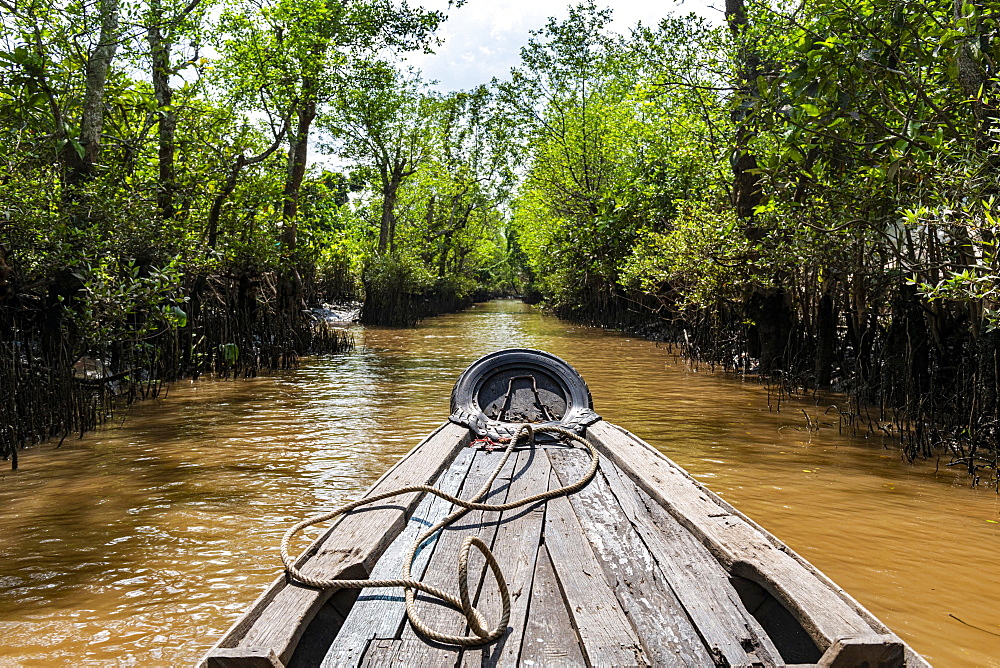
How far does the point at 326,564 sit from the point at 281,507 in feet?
9.67

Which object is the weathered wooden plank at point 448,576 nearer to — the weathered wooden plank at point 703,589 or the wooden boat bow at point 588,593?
the wooden boat bow at point 588,593

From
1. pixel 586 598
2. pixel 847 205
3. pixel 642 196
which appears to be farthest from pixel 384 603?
pixel 642 196

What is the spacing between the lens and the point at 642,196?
19125mm

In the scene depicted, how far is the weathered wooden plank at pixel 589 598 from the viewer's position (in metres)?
2.41

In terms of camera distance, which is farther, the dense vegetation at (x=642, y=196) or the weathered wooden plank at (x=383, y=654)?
the dense vegetation at (x=642, y=196)

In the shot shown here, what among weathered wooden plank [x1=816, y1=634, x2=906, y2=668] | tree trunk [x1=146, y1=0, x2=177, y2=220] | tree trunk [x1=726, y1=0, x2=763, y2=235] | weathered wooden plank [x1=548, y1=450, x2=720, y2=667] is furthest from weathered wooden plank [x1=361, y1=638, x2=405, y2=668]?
tree trunk [x1=146, y1=0, x2=177, y2=220]

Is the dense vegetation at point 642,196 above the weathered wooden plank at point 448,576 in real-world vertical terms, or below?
above

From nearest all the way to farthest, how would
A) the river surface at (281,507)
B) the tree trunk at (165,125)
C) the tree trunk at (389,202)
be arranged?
the river surface at (281,507)
the tree trunk at (165,125)
the tree trunk at (389,202)

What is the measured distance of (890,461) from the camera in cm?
683

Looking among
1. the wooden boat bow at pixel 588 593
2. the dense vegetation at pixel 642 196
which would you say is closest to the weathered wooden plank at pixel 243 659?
the wooden boat bow at pixel 588 593

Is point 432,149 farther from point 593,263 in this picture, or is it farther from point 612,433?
point 612,433

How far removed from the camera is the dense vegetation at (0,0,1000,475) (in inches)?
231

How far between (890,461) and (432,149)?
88.3 ft

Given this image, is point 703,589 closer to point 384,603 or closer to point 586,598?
point 586,598
